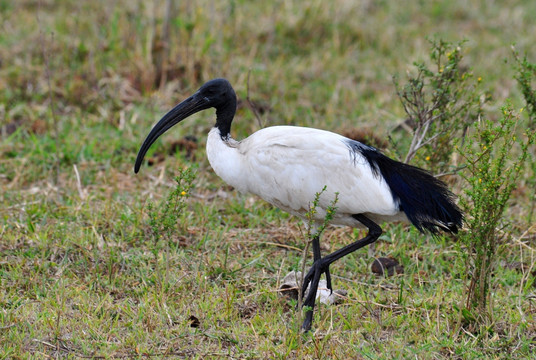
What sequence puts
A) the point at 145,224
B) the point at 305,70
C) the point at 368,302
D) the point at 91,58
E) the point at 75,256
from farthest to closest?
1. the point at 305,70
2. the point at 91,58
3. the point at 145,224
4. the point at 75,256
5. the point at 368,302

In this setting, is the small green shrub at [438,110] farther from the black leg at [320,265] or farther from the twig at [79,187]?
the twig at [79,187]

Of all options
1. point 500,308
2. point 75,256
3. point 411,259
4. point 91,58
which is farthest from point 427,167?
point 91,58

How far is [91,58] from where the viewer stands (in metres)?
7.22

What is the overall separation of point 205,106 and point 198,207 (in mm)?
1162

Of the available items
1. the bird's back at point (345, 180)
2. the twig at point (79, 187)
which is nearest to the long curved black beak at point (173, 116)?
the bird's back at point (345, 180)

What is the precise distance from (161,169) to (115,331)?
2344 millimetres

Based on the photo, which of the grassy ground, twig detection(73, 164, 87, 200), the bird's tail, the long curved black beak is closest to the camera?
the grassy ground

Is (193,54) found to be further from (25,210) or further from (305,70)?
(25,210)

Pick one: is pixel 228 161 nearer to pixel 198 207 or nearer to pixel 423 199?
pixel 423 199

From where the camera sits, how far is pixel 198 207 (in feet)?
17.9

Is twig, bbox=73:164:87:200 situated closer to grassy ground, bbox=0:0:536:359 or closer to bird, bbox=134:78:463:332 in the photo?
grassy ground, bbox=0:0:536:359

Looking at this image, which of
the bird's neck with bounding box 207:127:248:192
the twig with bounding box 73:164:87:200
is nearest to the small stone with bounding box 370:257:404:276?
the bird's neck with bounding box 207:127:248:192

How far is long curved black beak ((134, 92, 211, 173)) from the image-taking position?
4.38 meters

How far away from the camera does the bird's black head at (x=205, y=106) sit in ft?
14.4
